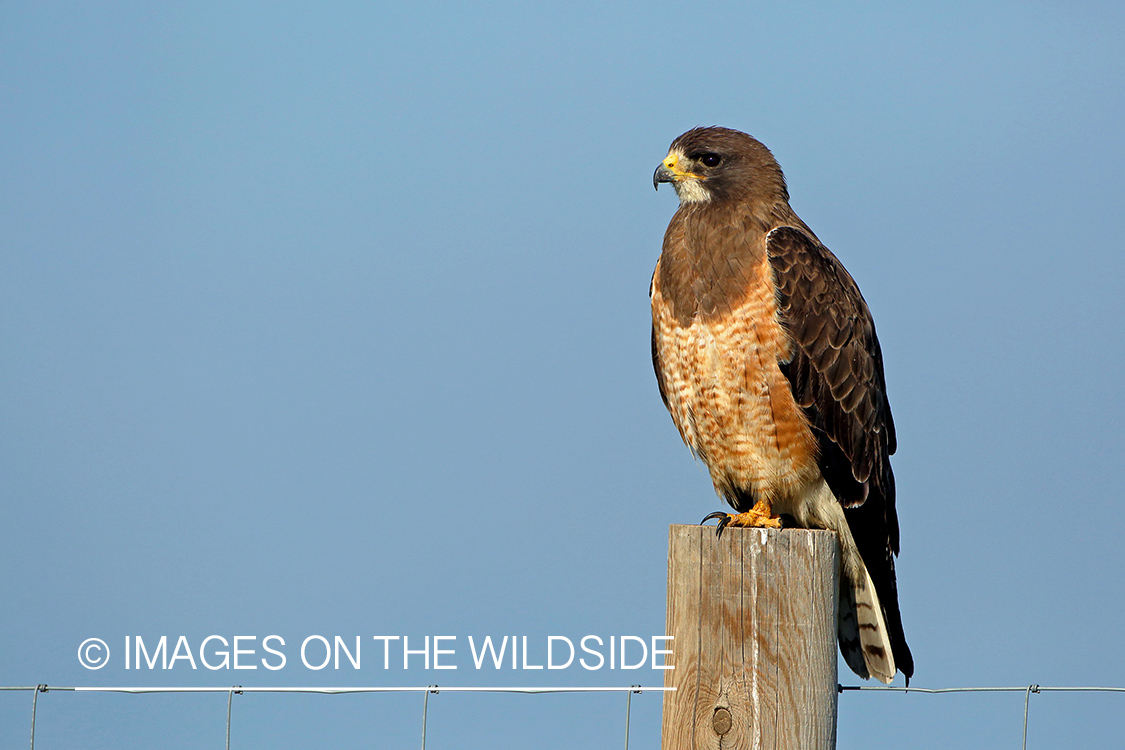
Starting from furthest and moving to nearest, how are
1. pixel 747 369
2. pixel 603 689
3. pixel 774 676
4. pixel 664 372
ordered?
1. pixel 664 372
2. pixel 747 369
3. pixel 603 689
4. pixel 774 676

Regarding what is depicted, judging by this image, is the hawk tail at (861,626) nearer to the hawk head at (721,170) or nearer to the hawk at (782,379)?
the hawk at (782,379)

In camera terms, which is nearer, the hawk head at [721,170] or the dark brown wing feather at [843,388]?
the dark brown wing feather at [843,388]

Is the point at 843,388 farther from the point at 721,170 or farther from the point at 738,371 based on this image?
the point at 721,170

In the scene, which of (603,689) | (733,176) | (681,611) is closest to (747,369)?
(733,176)

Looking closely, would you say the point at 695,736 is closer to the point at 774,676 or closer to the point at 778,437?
the point at 774,676

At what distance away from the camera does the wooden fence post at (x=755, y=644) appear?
8.90 ft

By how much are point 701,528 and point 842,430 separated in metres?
1.65

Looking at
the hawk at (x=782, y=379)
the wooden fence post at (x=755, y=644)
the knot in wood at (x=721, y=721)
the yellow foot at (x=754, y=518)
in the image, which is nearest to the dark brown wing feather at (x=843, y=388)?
the hawk at (x=782, y=379)

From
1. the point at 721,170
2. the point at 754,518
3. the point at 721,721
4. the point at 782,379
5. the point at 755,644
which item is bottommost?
the point at 721,721

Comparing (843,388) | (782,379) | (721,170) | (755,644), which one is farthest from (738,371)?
(755,644)

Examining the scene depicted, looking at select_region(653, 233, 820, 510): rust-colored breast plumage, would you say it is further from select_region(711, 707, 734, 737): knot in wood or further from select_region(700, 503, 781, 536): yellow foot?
select_region(711, 707, 734, 737): knot in wood

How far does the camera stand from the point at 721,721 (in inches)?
108

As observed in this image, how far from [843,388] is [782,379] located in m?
0.29

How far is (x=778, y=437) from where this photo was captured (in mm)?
4277
